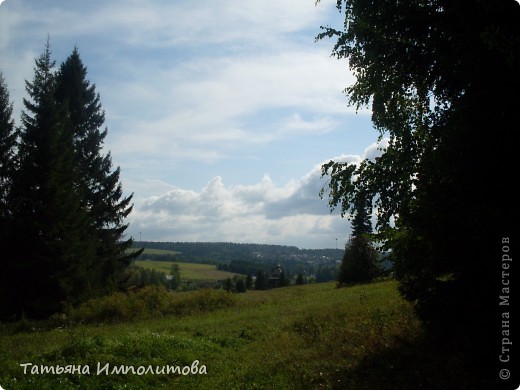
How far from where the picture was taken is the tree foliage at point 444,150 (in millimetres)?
5957

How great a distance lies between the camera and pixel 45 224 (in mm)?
22656

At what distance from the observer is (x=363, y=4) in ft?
28.6

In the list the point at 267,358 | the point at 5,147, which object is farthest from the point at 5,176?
the point at 267,358

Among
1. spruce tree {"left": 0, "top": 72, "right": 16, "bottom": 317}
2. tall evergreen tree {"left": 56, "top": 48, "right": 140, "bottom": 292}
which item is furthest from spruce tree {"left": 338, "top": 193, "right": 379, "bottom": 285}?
spruce tree {"left": 0, "top": 72, "right": 16, "bottom": 317}

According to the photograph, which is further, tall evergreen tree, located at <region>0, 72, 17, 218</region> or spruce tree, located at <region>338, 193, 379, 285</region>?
spruce tree, located at <region>338, 193, 379, 285</region>

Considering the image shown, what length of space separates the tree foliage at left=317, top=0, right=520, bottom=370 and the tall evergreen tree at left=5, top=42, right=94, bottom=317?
18.9 metres

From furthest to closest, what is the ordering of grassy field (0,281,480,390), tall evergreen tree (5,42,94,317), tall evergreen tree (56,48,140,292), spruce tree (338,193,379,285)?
spruce tree (338,193,379,285) < tall evergreen tree (56,48,140,292) < tall evergreen tree (5,42,94,317) < grassy field (0,281,480,390)

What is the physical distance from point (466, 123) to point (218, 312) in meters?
19.2

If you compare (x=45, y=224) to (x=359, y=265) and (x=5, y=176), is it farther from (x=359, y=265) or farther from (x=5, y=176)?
(x=359, y=265)

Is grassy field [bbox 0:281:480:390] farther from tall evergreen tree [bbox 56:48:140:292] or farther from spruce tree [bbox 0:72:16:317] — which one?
tall evergreen tree [bbox 56:48:140:292]

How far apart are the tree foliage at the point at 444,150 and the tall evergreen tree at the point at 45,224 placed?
61.9ft

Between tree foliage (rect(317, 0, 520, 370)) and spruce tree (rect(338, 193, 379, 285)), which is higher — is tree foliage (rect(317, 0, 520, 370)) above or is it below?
above

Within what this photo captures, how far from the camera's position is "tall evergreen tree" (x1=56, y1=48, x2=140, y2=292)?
101ft

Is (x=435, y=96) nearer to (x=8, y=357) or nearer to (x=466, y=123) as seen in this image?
(x=466, y=123)
